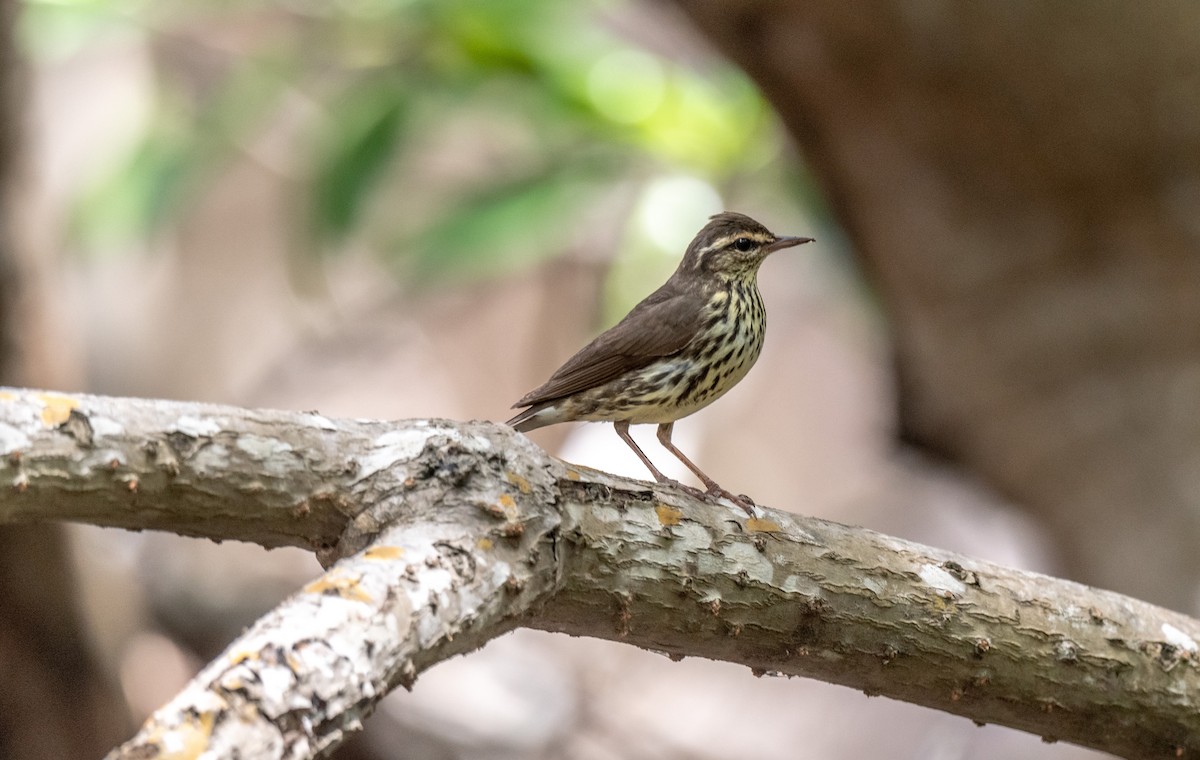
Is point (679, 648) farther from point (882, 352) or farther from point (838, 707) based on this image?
point (838, 707)

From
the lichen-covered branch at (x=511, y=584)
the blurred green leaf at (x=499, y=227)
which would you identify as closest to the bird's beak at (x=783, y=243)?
the lichen-covered branch at (x=511, y=584)

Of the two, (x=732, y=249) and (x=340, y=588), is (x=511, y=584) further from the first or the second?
(x=732, y=249)

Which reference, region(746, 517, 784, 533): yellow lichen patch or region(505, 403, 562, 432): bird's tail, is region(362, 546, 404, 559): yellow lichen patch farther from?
region(505, 403, 562, 432): bird's tail

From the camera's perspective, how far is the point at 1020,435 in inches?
199

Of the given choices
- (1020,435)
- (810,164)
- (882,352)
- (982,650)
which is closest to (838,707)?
(882,352)

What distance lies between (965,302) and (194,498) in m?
3.64

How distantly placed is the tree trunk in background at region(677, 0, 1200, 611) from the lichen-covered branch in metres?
2.25

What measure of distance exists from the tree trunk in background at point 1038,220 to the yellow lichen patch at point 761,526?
2.67 meters

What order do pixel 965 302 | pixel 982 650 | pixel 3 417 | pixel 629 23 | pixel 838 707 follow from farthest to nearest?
pixel 629 23 → pixel 838 707 → pixel 965 302 → pixel 982 650 → pixel 3 417

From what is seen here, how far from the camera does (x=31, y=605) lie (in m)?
4.60

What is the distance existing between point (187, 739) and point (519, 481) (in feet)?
2.72

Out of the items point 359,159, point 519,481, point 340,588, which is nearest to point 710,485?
point 519,481

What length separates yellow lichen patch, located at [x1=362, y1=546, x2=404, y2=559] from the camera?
71.5 inches

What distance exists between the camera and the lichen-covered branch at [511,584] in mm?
1616
